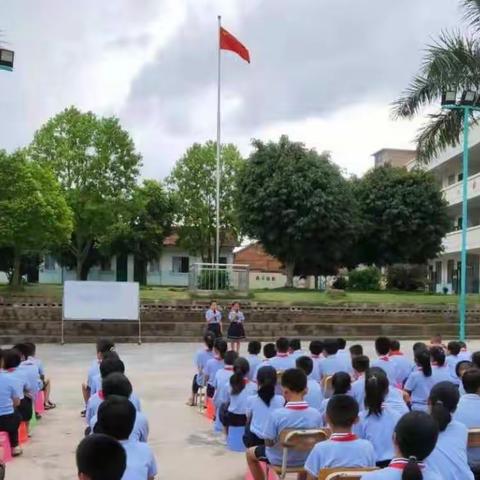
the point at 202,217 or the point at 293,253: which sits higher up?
the point at 202,217

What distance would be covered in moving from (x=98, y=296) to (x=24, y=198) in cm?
688

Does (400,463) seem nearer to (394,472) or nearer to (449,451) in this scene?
(394,472)

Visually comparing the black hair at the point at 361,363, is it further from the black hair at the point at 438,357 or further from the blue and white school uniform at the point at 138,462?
the blue and white school uniform at the point at 138,462

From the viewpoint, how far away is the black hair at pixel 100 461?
116 inches

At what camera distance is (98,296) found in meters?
19.8

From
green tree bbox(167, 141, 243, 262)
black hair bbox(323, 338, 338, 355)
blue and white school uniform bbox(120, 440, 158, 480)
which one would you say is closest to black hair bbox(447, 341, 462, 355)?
black hair bbox(323, 338, 338, 355)

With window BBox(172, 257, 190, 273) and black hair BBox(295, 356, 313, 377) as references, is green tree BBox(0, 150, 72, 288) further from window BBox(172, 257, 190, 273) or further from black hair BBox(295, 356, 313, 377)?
window BBox(172, 257, 190, 273)

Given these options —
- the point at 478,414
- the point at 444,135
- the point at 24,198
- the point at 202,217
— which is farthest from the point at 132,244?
the point at 478,414

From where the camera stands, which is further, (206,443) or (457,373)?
(206,443)

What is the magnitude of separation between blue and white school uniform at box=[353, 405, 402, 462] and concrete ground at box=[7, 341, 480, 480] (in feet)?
6.48

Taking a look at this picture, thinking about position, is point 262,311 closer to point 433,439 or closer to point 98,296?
point 98,296

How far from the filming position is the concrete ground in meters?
6.96

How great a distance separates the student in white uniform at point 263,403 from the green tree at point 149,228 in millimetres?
34440

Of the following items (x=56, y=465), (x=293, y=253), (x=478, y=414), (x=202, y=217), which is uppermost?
(x=202, y=217)
